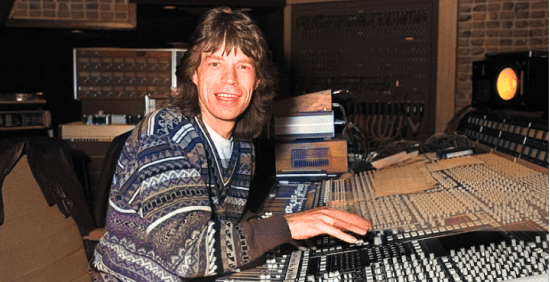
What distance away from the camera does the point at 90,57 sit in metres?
4.47

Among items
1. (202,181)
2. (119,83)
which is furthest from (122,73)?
(202,181)

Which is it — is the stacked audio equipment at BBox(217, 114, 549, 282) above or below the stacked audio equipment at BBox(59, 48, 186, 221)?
below

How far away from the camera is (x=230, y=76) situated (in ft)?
4.97

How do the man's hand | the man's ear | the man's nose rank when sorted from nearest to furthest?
1. the man's hand
2. the man's nose
3. the man's ear

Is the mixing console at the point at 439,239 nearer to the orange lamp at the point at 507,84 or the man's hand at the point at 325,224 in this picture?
the man's hand at the point at 325,224

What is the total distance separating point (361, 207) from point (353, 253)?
41 centimetres

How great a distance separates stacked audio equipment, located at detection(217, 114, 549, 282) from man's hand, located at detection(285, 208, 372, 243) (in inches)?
1.8

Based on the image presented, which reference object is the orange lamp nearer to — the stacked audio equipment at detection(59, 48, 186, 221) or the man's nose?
the man's nose

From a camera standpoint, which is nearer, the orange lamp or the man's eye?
the man's eye

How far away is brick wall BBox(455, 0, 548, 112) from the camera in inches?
A: 162

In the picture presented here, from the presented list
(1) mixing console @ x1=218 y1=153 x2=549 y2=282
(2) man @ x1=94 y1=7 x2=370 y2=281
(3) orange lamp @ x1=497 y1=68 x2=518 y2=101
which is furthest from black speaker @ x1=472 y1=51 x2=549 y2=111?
(2) man @ x1=94 y1=7 x2=370 y2=281

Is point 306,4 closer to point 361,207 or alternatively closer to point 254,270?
point 361,207

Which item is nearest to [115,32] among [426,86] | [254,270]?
[426,86]

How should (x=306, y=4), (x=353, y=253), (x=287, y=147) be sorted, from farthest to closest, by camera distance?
(x=306, y=4) < (x=287, y=147) < (x=353, y=253)
